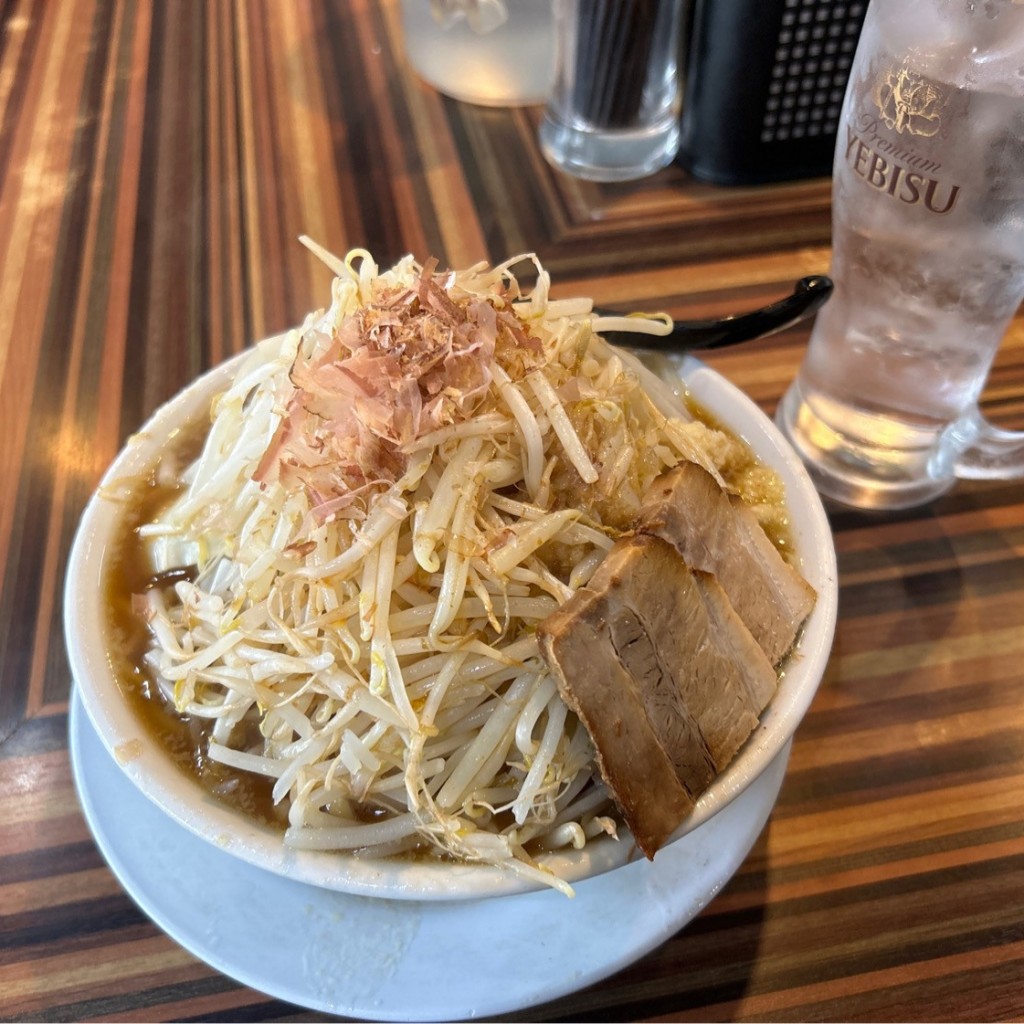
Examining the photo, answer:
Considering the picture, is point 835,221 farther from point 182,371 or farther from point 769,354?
point 182,371

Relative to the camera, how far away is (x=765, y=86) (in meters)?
2.18

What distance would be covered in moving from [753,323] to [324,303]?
1015 mm

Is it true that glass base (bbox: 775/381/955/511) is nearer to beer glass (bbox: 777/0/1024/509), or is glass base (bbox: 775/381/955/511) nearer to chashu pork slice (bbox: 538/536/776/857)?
beer glass (bbox: 777/0/1024/509)

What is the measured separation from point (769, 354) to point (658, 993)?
1.37m

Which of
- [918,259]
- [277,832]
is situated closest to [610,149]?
[918,259]

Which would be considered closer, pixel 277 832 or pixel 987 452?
pixel 277 832

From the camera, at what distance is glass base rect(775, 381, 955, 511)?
68.6 inches

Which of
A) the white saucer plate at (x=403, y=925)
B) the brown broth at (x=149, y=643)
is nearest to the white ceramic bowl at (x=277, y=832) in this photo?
the brown broth at (x=149, y=643)

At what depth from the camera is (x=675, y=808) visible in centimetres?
101

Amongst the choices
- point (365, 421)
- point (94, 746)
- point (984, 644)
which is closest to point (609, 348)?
point (365, 421)

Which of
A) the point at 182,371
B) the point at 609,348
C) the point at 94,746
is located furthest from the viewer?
the point at 182,371

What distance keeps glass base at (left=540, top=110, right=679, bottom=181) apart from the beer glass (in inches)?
36.7

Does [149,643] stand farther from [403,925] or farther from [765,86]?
[765,86]

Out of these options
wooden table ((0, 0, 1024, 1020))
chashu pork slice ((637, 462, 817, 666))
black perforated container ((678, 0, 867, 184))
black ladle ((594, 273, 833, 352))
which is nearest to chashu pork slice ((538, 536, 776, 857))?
chashu pork slice ((637, 462, 817, 666))
